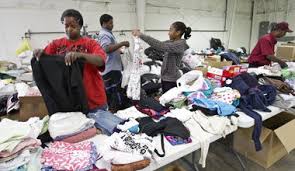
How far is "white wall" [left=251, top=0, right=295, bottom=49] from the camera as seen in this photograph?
697 centimetres

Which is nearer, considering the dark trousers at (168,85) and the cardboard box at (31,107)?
the cardboard box at (31,107)

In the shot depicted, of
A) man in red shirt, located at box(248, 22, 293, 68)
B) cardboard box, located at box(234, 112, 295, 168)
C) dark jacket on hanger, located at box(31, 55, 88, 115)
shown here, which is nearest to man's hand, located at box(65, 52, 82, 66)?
dark jacket on hanger, located at box(31, 55, 88, 115)

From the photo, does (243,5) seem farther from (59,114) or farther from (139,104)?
(59,114)

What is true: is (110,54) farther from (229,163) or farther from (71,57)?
(229,163)

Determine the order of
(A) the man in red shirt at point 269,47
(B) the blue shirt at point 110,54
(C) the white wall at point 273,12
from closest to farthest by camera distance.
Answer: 1. (B) the blue shirt at point 110,54
2. (A) the man in red shirt at point 269,47
3. (C) the white wall at point 273,12

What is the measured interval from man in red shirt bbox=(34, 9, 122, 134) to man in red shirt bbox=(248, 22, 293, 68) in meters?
2.38

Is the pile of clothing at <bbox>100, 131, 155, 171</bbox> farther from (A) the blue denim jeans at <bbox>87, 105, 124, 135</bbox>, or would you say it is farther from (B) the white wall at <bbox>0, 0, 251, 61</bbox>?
(B) the white wall at <bbox>0, 0, 251, 61</bbox>

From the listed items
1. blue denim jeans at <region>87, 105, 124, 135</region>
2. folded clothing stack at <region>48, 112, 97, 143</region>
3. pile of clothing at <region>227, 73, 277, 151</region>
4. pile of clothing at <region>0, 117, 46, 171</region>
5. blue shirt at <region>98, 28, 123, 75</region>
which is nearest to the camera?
pile of clothing at <region>0, 117, 46, 171</region>

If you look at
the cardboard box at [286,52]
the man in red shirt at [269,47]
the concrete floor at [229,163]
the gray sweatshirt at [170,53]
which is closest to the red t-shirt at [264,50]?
the man in red shirt at [269,47]

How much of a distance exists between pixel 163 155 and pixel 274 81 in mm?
1663

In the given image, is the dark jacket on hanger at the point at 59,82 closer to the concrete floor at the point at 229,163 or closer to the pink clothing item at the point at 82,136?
the pink clothing item at the point at 82,136

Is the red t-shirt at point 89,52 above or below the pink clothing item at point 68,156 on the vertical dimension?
above

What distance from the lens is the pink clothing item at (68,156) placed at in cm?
102

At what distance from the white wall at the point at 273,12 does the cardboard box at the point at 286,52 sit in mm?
2837
